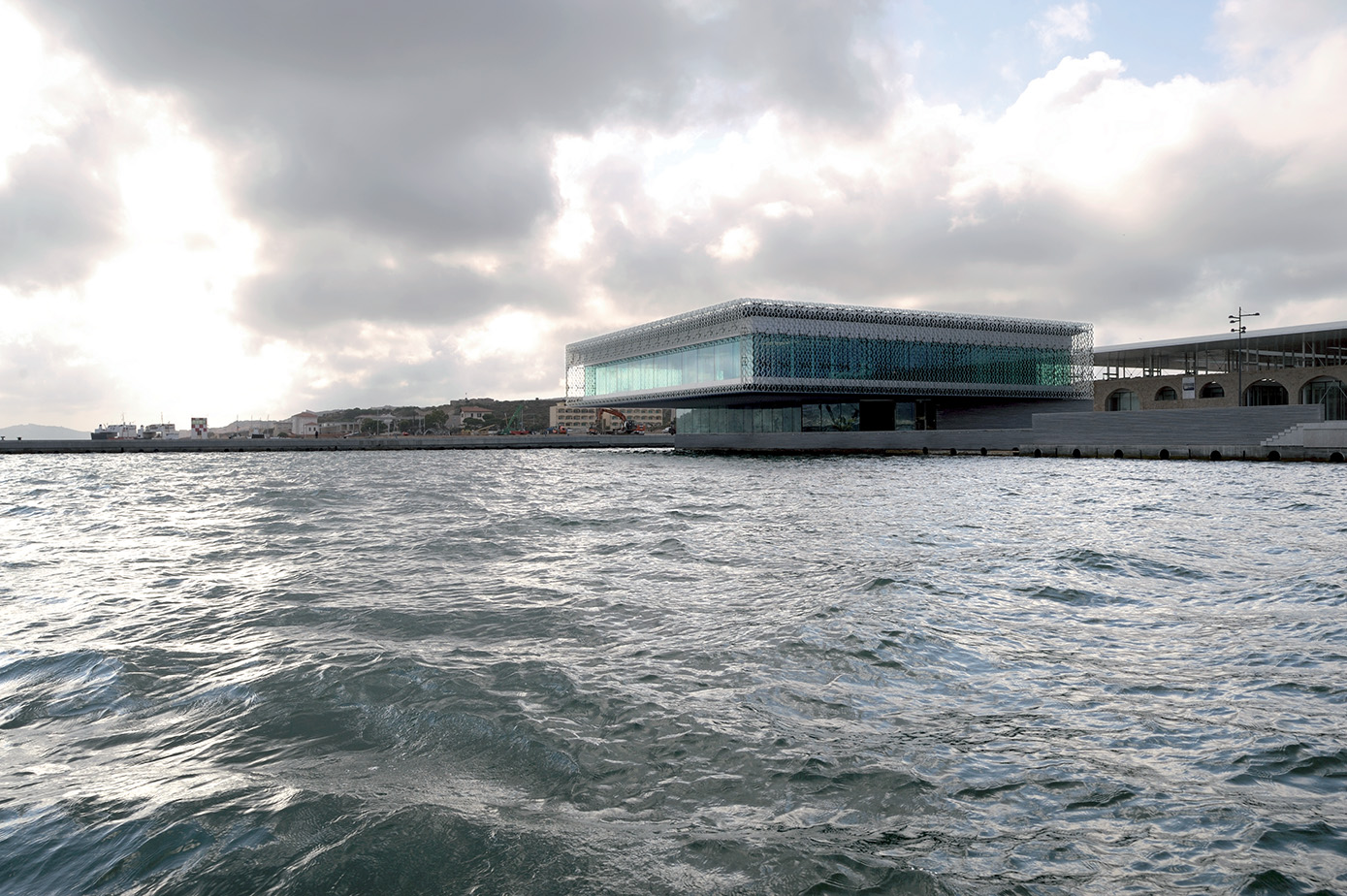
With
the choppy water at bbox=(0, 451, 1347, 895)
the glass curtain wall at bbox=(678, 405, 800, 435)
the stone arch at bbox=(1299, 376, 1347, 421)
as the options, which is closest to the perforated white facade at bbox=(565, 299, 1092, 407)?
the glass curtain wall at bbox=(678, 405, 800, 435)

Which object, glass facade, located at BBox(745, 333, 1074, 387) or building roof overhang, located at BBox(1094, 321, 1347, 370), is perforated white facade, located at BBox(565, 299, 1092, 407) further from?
building roof overhang, located at BBox(1094, 321, 1347, 370)

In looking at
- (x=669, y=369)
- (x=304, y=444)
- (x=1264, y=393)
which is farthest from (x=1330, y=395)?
(x=304, y=444)

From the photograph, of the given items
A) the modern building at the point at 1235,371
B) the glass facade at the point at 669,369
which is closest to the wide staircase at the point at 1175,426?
the modern building at the point at 1235,371

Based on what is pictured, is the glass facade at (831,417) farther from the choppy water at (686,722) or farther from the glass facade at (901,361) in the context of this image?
the choppy water at (686,722)

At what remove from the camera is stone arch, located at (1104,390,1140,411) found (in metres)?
77.4

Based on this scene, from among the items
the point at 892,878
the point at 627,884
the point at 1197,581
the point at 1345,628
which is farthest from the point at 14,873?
the point at 1197,581

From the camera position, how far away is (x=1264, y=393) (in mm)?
66125

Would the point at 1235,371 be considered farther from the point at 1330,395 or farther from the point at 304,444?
the point at 304,444

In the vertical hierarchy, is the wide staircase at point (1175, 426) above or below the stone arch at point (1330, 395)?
below

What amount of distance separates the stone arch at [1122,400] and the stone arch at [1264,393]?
1096cm

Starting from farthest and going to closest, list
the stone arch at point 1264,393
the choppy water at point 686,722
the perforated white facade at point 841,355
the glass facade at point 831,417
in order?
the glass facade at point 831,417 → the perforated white facade at point 841,355 → the stone arch at point 1264,393 → the choppy water at point 686,722

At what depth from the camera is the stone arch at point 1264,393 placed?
6462 cm

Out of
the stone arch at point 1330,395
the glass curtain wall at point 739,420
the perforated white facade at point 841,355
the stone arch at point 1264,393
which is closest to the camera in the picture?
the stone arch at point 1330,395

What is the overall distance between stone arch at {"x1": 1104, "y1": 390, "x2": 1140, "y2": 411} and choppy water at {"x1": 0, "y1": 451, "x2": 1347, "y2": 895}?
247 feet
